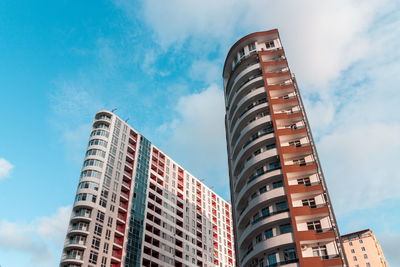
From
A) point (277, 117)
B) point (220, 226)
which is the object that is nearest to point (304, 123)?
point (277, 117)

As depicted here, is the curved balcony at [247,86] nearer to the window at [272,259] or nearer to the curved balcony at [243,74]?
the curved balcony at [243,74]

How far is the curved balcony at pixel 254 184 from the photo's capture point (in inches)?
1918

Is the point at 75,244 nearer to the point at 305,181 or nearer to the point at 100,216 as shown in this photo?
the point at 100,216

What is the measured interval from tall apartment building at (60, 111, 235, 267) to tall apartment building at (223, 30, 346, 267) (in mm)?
27652

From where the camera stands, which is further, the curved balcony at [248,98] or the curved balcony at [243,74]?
the curved balcony at [243,74]

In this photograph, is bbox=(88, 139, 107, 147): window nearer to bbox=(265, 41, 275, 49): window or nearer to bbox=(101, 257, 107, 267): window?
bbox=(101, 257, 107, 267): window

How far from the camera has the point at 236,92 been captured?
212 ft

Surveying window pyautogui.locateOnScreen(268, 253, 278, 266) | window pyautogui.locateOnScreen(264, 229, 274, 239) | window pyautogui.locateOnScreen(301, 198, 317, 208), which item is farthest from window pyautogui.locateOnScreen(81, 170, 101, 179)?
window pyautogui.locateOnScreen(301, 198, 317, 208)

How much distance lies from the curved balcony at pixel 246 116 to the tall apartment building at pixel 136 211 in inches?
1273

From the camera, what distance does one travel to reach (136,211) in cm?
8019

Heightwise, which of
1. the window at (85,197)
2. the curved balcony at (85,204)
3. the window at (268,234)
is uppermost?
the window at (85,197)

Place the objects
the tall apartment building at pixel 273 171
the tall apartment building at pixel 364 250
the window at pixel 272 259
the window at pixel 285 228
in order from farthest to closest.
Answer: the tall apartment building at pixel 364 250, the window at pixel 285 228, the window at pixel 272 259, the tall apartment building at pixel 273 171

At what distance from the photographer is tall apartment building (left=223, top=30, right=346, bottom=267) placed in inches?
1667

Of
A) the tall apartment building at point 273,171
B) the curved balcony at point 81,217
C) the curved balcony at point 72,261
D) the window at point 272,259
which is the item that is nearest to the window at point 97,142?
the curved balcony at point 81,217
